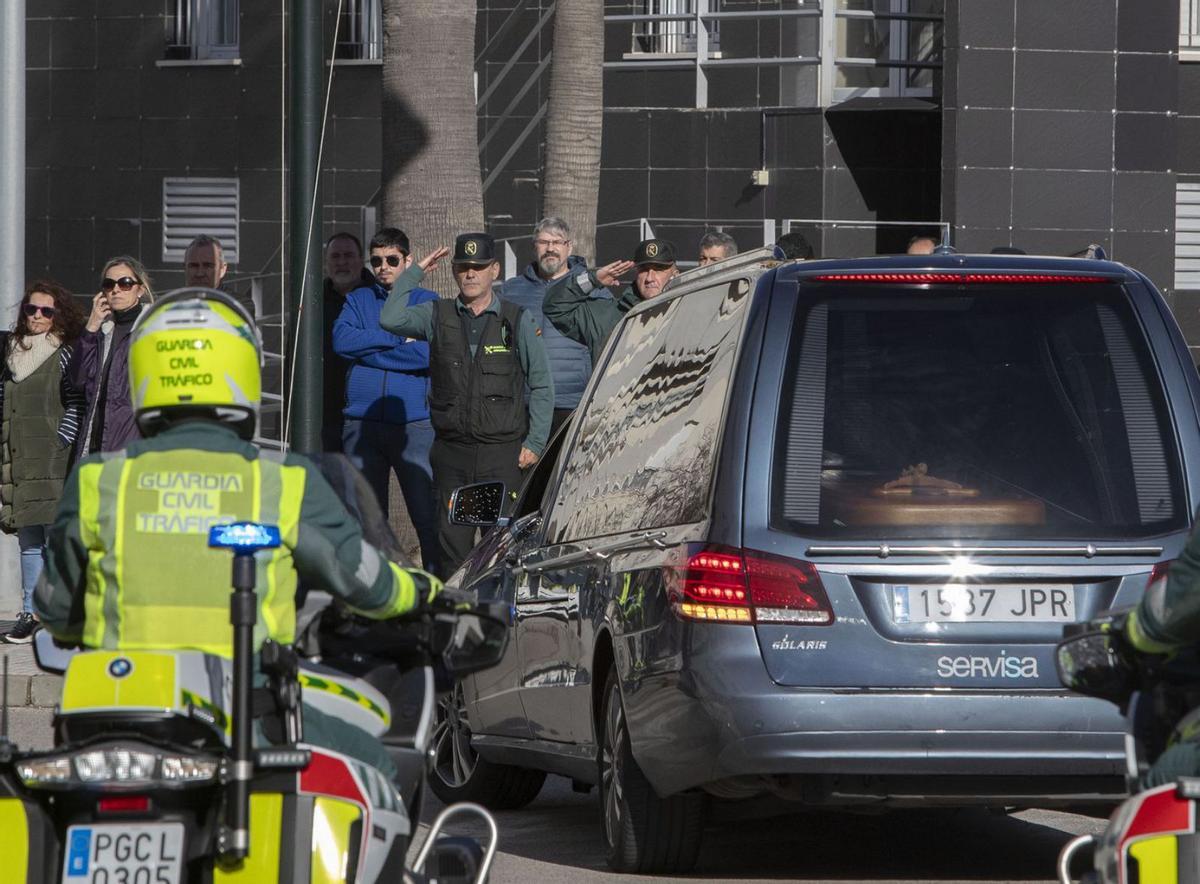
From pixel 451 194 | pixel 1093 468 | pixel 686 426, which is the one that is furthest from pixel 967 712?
pixel 451 194

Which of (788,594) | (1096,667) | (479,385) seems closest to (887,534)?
(788,594)

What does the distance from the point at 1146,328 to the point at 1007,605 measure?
3.19 feet

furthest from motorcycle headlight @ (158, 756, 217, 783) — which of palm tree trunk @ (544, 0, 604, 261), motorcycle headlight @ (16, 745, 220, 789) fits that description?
palm tree trunk @ (544, 0, 604, 261)

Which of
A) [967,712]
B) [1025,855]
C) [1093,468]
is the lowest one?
[1025,855]

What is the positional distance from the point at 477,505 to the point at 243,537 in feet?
14.4

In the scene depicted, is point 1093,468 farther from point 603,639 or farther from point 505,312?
point 505,312

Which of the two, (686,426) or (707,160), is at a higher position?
(707,160)

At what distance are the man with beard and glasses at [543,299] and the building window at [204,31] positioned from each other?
47.7ft

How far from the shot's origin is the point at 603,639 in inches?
296

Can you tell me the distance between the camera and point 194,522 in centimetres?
445

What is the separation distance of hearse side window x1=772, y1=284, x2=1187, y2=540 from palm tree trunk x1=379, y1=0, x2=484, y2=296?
26.9ft

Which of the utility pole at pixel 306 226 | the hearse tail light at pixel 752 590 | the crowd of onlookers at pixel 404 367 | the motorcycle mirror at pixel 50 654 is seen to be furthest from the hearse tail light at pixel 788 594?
the utility pole at pixel 306 226

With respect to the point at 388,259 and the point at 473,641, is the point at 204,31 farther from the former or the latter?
the point at 473,641

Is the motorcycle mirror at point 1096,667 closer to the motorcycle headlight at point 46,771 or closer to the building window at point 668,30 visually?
the motorcycle headlight at point 46,771
